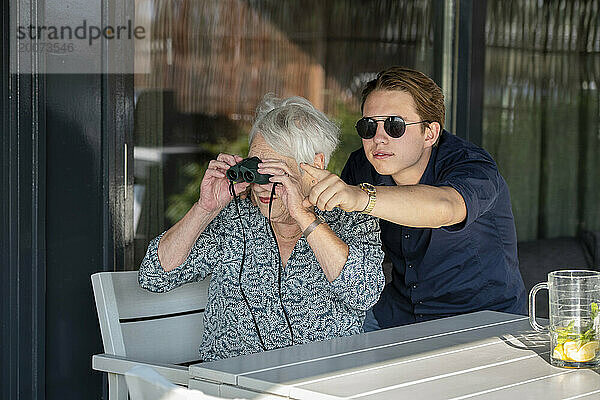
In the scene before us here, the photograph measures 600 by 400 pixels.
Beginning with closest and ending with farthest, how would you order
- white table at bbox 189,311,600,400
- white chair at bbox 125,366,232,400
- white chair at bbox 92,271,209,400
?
white chair at bbox 125,366,232,400 → white table at bbox 189,311,600,400 → white chair at bbox 92,271,209,400

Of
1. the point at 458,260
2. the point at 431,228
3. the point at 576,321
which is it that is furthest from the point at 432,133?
the point at 576,321

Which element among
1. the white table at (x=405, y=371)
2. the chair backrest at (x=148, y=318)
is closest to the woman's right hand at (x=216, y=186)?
the chair backrest at (x=148, y=318)

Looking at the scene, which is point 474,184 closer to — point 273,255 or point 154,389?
point 273,255

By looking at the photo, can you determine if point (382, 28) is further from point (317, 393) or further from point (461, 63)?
point (317, 393)

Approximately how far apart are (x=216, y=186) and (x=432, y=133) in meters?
0.72

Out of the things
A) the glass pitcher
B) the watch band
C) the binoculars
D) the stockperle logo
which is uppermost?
the stockperle logo

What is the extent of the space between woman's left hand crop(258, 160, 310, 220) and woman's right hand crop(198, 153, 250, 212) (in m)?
0.14

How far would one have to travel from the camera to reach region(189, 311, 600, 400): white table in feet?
5.51

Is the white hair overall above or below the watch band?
above

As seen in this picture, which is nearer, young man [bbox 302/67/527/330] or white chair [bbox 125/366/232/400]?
white chair [bbox 125/366/232/400]

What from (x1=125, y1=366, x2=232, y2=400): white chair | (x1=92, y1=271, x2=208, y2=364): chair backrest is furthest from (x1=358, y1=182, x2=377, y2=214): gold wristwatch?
(x1=125, y1=366, x2=232, y2=400): white chair

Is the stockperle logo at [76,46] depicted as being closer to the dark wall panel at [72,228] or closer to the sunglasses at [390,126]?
the dark wall panel at [72,228]

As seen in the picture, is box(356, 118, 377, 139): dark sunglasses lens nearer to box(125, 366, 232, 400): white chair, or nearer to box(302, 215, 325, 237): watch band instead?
box(302, 215, 325, 237): watch band

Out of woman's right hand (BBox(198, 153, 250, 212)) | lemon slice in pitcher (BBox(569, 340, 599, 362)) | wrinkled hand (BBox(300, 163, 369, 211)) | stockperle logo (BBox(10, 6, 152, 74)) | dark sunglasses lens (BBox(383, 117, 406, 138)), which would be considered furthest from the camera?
stockperle logo (BBox(10, 6, 152, 74))
